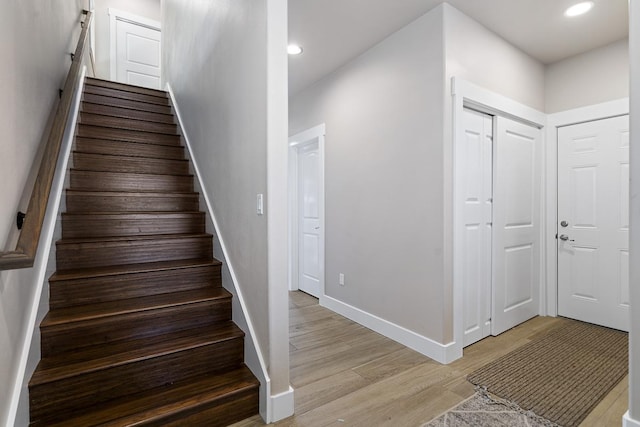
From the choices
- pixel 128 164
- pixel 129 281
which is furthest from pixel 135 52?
pixel 129 281

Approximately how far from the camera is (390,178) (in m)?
2.74

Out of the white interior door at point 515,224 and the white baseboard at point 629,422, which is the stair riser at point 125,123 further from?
the white baseboard at point 629,422

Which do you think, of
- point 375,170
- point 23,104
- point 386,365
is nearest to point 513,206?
point 375,170

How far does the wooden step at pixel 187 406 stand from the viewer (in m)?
1.44

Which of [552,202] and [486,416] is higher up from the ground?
[552,202]

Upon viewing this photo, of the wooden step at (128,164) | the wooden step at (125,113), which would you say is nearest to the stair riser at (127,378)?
the wooden step at (128,164)

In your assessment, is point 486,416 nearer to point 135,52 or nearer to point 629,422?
point 629,422

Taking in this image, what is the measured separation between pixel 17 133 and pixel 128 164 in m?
1.47

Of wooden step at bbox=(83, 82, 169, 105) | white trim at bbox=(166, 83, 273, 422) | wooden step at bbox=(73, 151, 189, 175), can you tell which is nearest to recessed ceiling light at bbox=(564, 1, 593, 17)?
white trim at bbox=(166, 83, 273, 422)

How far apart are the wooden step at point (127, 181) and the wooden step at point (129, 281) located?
84cm

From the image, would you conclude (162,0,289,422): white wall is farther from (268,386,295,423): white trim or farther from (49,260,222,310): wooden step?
(49,260,222,310): wooden step

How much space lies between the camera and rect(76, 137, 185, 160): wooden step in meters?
2.80

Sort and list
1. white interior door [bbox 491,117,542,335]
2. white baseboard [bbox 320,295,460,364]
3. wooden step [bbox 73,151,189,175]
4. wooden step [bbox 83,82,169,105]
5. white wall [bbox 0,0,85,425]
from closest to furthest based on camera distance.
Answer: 1. white wall [bbox 0,0,85,425]
2. white baseboard [bbox 320,295,460,364]
3. wooden step [bbox 73,151,189,175]
4. white interior door [bbox 491,117,542,335]
5. wooden step [bbox 83,82,169,105]

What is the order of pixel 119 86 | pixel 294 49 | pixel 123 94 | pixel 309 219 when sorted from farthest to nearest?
pixel 309 219 → pixel 119 86 → pixel 123 94 → pixel 294 49
